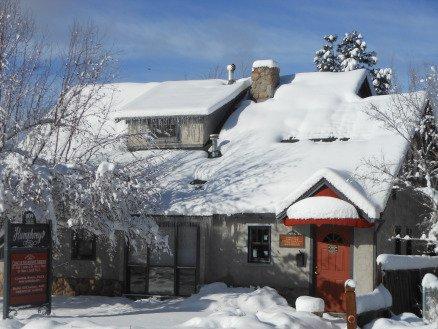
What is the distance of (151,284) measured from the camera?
69.5ft

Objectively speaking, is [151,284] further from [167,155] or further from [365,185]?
[365,185]

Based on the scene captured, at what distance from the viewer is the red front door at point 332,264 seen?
1842 centimetres

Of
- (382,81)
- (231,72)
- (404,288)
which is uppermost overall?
(382,81)

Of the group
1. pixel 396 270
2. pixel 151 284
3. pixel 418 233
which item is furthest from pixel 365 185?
pixel 151 284

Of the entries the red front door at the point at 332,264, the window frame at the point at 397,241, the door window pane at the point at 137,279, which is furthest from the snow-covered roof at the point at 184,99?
the window frame at the point at 397,241

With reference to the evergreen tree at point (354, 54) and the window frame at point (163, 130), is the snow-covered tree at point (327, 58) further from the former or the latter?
the window frame at point (163, 130)

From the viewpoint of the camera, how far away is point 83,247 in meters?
22.1

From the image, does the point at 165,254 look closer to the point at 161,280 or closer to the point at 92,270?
the point at 161,280

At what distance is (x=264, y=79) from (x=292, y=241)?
8808 mm

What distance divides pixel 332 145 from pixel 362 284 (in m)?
5.14

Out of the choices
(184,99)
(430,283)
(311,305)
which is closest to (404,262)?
(430,283)

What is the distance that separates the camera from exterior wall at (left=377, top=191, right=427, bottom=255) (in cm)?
1908

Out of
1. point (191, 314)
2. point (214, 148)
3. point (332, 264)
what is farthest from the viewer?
point (214, 148)

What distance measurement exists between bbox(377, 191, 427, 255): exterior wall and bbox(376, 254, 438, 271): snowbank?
62 centimetres
